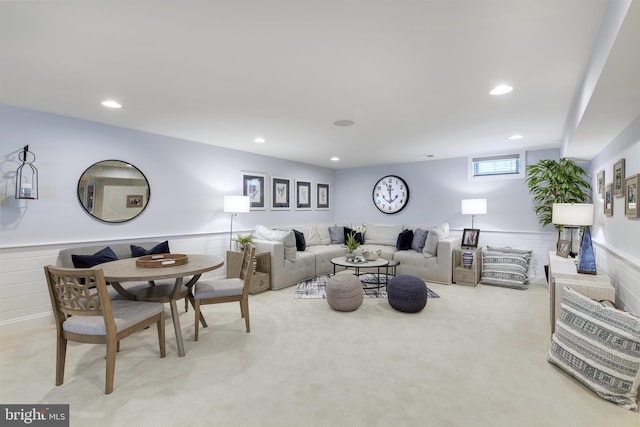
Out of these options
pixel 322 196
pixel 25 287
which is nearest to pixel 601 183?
pixel 322 196

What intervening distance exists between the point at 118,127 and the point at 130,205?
1003 mm

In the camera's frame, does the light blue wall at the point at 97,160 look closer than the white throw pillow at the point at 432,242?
Yes

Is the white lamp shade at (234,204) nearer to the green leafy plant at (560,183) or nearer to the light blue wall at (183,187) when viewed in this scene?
the light blue wall at (183,187)

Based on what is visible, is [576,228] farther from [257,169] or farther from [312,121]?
[257,169]

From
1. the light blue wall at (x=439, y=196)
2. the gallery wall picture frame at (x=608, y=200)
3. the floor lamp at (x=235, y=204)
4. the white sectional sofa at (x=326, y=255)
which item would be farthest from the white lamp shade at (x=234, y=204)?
the gallery wall picture frame at (x=608, y=200)

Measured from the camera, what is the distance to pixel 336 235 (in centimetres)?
645

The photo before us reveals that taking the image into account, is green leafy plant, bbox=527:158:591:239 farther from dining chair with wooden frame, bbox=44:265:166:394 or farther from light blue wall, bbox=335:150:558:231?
dining chair with wooden frame, bbox=44:265:166:394

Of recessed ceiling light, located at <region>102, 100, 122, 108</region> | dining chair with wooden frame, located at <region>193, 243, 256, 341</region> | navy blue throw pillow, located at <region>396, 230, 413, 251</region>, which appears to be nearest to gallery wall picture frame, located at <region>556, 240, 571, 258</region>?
navy blue throw pillow, located at <region>396, 230, 413, 251</region>

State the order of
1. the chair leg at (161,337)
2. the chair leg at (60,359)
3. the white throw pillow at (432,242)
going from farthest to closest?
the white throw pillow at (432,242), the chair leg at (161,337), the chair leg at (60,359)

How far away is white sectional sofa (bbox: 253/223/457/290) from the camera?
4609 mm

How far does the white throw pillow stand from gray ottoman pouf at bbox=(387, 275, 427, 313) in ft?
5.20

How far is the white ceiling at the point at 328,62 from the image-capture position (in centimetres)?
157

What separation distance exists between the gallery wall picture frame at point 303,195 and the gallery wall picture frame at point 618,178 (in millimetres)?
4900

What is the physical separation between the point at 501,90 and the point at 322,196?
4883 millimetres
